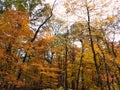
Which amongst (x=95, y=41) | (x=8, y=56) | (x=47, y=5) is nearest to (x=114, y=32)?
(x=95, y=41)

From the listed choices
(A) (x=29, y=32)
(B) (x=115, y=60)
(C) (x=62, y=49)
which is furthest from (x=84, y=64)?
(A) (x=29, y=32)

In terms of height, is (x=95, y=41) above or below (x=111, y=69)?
above

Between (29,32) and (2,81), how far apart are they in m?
4.76

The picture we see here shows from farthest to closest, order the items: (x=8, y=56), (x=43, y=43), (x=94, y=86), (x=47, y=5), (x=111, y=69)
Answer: (x=94, y=86)
(x=111, y=69)
(x=47, y=5)
(x=43, y=43)
(x=8, y=56)

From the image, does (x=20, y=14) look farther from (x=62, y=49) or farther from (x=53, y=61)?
(x=53, y=61)

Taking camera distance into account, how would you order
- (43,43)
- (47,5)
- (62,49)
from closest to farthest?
(43,43)
(47,5)
(62,49)

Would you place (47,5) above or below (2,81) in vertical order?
above

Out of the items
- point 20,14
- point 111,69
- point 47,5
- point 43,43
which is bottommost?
point 111,69

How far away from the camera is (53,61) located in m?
39.2

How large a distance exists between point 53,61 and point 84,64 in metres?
5.82

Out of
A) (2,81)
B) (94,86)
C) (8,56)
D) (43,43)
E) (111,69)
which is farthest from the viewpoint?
(94,86)

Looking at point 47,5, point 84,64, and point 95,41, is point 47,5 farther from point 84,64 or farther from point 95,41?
point 84,64

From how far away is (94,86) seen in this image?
38000 mm

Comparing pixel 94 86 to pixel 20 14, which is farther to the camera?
pixel 94 86
